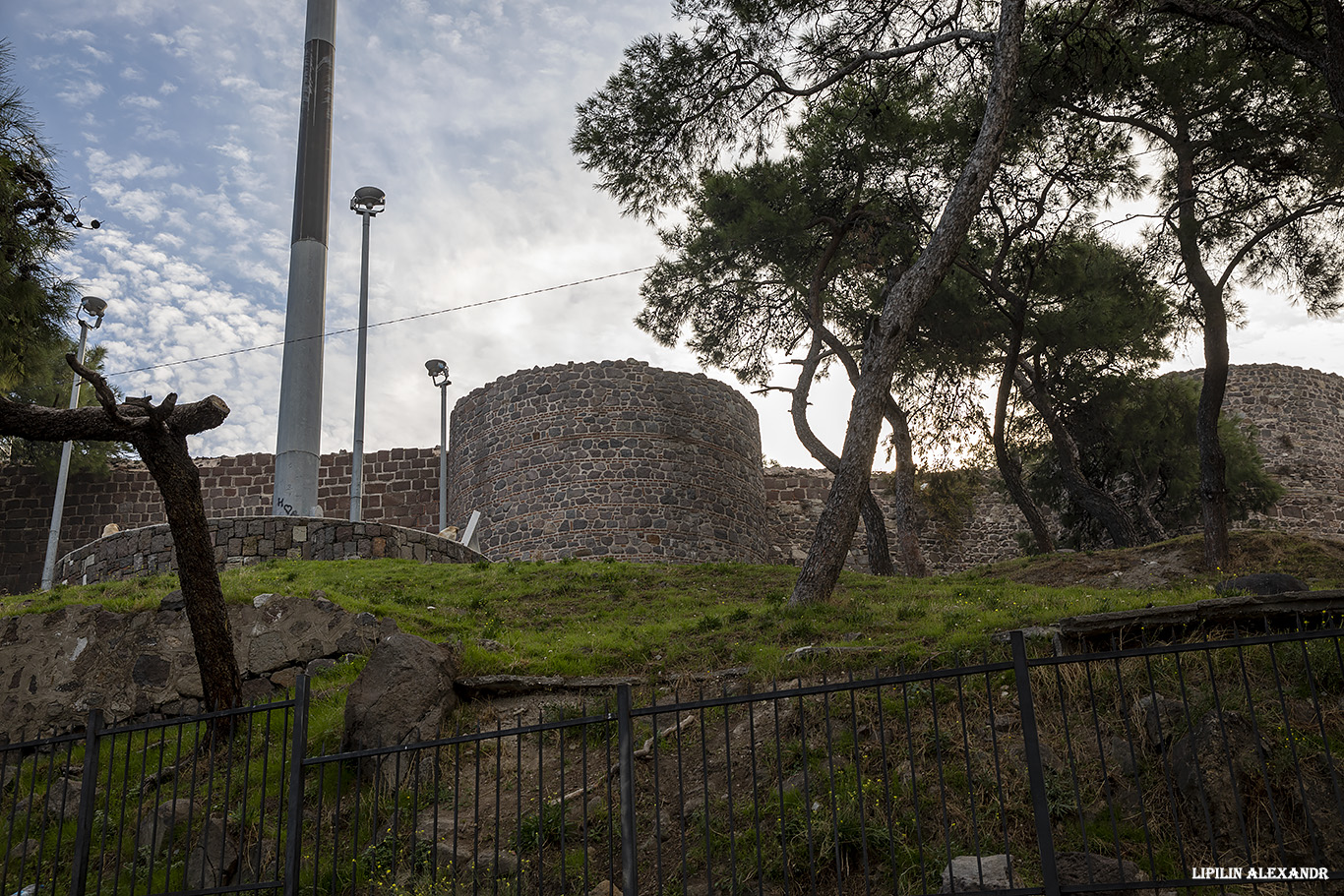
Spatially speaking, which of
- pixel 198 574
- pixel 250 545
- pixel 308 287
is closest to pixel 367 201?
pixel 308 287

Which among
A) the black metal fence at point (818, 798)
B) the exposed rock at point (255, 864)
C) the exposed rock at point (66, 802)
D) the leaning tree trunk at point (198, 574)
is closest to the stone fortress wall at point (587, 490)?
the leaning tree trunk at point (198, 574)

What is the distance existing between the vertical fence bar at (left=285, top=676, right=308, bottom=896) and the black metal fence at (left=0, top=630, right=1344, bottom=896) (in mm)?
16

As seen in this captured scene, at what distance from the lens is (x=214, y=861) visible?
21.0ft

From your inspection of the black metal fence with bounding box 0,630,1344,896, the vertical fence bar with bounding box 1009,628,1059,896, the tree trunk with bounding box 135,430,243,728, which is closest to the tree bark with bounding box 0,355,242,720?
the tree trunk with bounding box 135,430,243,728

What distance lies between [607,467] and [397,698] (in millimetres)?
11815

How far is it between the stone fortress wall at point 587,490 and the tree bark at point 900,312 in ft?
27.1

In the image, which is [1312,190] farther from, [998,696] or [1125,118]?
[998,696]

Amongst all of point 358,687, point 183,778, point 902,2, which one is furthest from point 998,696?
point 902,2

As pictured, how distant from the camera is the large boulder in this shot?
736 centimetres

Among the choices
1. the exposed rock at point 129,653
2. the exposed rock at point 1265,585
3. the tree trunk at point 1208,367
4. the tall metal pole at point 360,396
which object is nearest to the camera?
the exposed rock at point 1265,585

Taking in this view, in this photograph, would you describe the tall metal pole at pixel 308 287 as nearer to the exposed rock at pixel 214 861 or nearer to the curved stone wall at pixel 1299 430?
the exposed rock at pixel 214 861

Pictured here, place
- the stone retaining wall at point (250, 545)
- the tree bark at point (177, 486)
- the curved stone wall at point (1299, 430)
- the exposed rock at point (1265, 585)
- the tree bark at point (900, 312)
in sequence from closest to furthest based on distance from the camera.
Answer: the tree bark at point (177, 486), the exposed rock at point (1265, 585), the tree bark at point (900, 312), the stone retaining wall at point (250, 545), the curved stone wall at point (1299, 430)

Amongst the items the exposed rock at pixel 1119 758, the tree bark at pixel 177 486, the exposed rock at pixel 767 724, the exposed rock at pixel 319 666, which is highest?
the tree bark at pixel 177 486

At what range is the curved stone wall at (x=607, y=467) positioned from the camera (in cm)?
1894
